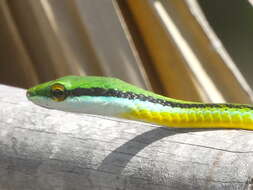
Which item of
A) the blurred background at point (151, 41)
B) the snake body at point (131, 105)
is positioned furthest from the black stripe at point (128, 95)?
the blurred background at point (151, 41)

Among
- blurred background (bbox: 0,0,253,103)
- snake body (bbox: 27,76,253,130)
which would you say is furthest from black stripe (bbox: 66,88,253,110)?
blurred background (bbox: 0,0,253,103)

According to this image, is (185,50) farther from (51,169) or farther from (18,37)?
(51,169)

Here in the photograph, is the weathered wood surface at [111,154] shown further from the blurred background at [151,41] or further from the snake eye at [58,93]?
the blurred background at [151,41]

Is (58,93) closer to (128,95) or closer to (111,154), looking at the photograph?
(128,95)

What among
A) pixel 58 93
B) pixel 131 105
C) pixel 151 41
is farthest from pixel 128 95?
pixel 151 41

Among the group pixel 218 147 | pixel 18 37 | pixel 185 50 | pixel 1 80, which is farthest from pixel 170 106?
pixel 1 80
